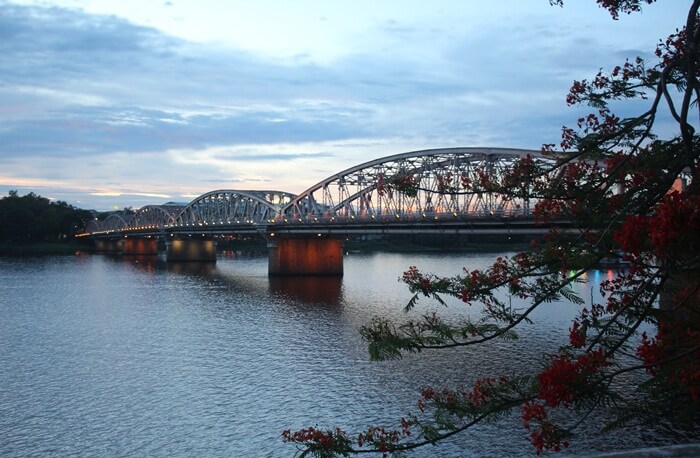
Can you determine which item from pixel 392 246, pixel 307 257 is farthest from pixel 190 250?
pixel 392 246

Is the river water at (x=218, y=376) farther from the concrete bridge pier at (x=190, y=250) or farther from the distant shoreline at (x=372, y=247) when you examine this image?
the distant shoreline at (x=372, y=247)

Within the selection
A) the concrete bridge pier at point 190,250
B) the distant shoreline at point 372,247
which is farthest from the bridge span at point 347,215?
the distant shoreline at point 372,247

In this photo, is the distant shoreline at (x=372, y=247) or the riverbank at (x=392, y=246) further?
the riverbank at (x=392, y=246)

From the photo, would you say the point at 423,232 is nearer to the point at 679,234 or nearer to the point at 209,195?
the point at 679,234

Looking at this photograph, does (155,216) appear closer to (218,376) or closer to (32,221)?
(32,221)

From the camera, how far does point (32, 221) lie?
15375 cm

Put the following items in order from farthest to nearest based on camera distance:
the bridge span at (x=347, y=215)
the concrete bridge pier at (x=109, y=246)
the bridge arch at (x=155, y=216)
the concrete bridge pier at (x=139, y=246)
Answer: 1. the concrete bridge pier at (x=109, y=246)
2. the concrete bridge pier at (x=139, y=246)
3. the bridge arch at (x=155, y=216)
4. the bridge span at (x=347, y=215)

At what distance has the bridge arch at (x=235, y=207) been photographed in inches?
4215

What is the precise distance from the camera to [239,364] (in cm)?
3184

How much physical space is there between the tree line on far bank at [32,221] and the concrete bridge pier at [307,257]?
89766 mm

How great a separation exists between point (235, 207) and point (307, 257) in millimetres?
41820

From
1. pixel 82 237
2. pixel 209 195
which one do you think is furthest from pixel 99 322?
pixel 82 237

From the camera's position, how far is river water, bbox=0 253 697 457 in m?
20.7

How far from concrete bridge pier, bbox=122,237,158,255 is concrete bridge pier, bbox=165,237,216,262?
33675mm
